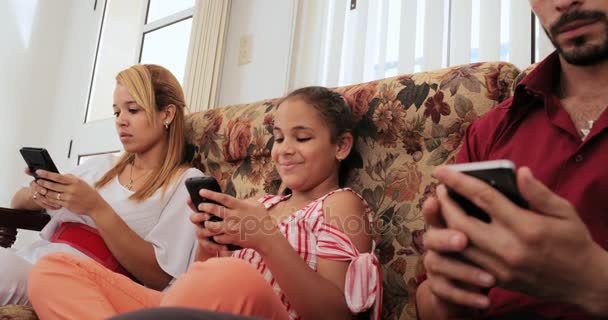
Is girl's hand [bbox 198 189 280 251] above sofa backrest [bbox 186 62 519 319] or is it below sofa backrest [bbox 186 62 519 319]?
below

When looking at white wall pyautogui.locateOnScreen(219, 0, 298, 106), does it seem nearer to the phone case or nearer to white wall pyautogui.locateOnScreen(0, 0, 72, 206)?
the phone case

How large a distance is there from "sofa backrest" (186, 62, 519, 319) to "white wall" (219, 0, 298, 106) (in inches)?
34.4

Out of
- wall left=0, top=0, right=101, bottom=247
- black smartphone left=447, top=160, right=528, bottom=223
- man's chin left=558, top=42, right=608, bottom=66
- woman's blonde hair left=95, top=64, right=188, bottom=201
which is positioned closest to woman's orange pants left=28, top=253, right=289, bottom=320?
black smartphone left=447, top=160, right=528, bottom=223

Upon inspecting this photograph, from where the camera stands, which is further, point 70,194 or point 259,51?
point 259,51

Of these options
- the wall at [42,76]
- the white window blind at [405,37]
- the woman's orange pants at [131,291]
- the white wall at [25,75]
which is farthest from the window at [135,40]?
the woman's orange pants at [131,291]

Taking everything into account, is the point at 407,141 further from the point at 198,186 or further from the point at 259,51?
the point at 259,51

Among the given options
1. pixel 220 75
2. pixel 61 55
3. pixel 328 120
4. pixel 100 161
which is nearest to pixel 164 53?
pixel 220 75

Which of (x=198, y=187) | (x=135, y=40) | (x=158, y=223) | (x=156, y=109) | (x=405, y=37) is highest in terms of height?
(x=135, y=40)

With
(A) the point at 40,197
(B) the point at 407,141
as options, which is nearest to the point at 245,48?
(A) the point at 40,197

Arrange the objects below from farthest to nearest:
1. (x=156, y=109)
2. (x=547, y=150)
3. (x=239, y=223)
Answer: (x=156, y=109)
(x=239, y=223)
(x=547, y=150)

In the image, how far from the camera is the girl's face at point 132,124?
60.2 inches

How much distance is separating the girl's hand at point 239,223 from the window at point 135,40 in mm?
2072

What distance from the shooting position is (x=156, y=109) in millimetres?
1558

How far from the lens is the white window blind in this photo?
4.89ft
